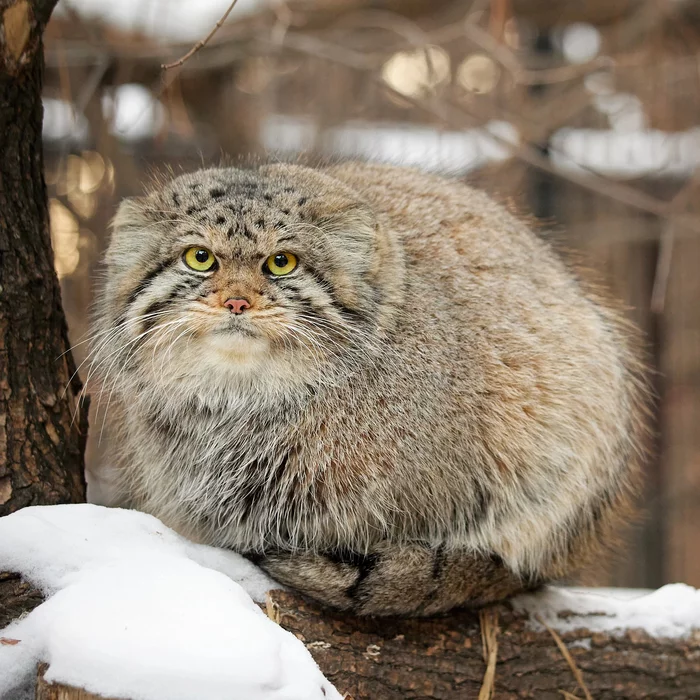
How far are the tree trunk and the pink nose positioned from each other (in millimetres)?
673

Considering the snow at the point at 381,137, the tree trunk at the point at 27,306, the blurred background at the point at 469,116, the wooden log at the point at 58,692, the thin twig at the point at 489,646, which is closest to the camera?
the wooden log at the point at 58,692

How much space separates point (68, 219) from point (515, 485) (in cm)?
354

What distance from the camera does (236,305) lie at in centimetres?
A: 281

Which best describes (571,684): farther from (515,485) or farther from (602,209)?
(602,209)

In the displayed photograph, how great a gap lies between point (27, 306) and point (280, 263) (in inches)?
33.5

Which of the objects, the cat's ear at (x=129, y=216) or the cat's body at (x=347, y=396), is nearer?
the cat's body at (x=347, y=396)

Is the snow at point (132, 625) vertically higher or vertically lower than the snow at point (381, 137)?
lower

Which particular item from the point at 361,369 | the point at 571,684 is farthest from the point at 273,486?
the point at 571,684

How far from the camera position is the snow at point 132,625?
205cm

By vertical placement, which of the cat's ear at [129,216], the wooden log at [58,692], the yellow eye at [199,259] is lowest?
the wooden log at [58,692]

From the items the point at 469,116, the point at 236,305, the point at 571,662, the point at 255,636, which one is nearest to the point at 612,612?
the point at 571,662

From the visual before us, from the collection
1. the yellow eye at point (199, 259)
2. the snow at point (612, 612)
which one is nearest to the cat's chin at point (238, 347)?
the yellow eye at point (199, 259)

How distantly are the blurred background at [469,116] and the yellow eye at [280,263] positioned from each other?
2.26 metres

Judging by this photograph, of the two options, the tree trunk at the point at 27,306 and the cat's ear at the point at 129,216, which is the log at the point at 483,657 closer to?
the tree trunk at the point at 27,306
